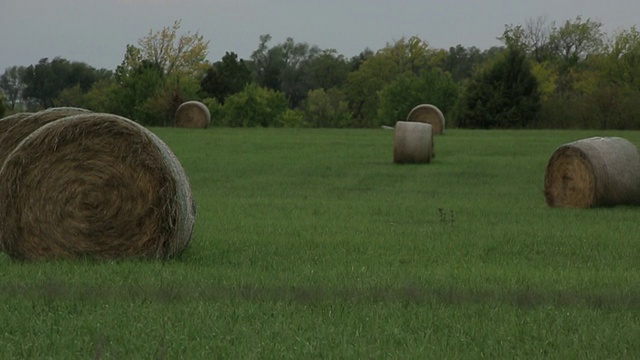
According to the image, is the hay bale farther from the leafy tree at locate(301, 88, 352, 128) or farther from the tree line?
the leafy tree at locate(301, 88, 352, 128)

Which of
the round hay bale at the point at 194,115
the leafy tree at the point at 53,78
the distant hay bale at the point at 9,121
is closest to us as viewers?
the distant hay bale at the point at 9,121

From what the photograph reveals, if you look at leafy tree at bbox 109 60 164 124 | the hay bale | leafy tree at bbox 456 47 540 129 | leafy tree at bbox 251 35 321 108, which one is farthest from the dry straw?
leafy tree at bbox 251 35 321 108

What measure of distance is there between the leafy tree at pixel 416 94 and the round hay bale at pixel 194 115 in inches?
1608

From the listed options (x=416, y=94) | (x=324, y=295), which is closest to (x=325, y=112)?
(x=416, y=94)

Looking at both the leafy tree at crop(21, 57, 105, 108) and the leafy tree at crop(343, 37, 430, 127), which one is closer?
the leafy tree at crop(343, 37, 430, 127)

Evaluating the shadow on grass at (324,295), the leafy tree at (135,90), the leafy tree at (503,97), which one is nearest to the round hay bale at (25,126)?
the shadow on grass at (324,295)

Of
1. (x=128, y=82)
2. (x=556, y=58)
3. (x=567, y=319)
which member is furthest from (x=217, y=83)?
(x=567, y=319)

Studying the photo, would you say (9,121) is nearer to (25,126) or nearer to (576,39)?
(25,126)

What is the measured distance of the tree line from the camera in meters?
67.4

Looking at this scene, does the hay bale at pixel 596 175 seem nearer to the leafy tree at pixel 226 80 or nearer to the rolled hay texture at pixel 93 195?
the rolled hay texture at pixel 93 195

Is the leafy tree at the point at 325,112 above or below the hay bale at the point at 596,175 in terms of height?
below

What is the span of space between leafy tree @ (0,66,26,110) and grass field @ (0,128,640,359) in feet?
380

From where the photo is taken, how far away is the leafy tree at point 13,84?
128875 millimetres

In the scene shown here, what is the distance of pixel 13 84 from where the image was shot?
132 m
